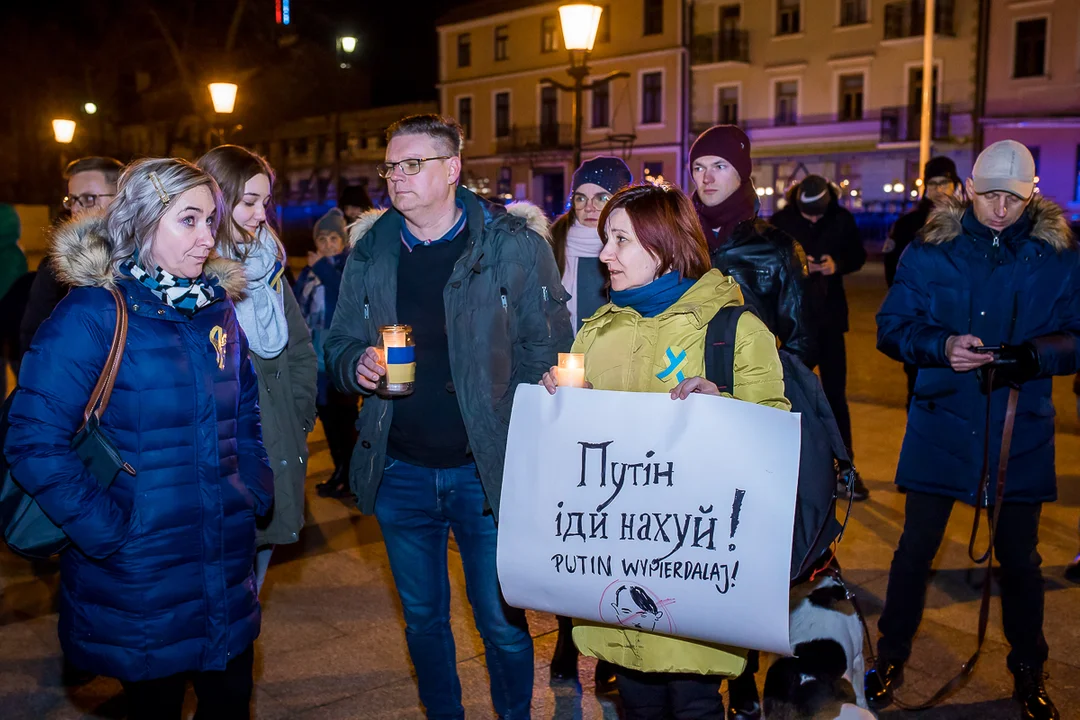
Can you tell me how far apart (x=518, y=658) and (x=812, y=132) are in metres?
40.6

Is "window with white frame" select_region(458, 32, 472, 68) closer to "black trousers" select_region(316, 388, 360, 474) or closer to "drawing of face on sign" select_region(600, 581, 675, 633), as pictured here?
"black trousers" select_region(316, 388, 360, 474)

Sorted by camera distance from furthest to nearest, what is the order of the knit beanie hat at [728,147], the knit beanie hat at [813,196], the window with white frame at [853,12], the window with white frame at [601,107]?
the window with white frame at [601,107]
the window with white frame at [853,12]
the knit beanie hat at [813,196]
the knit beanie hat at [728,147]

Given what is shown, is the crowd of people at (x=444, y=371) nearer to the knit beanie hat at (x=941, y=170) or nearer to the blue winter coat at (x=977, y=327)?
the blue winter coat at (x=977, y=327)

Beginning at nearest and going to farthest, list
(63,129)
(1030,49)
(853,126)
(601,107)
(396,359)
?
(396,359) < (63,129) < (1030,49) < (853,126) < (601,107)

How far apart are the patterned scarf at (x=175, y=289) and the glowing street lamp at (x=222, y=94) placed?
1180 cm

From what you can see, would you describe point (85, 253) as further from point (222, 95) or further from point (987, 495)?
point (222, 95)

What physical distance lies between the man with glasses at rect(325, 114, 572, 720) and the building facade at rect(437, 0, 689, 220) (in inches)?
1549

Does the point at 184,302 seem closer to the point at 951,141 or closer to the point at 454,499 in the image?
the point at 454,499

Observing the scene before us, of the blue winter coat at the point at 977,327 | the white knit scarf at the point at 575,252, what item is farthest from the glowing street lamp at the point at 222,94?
the blue winter coat at the point at 977,327

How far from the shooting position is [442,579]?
350cm

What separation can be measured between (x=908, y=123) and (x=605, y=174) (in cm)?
3726

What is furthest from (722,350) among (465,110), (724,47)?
(465,110)

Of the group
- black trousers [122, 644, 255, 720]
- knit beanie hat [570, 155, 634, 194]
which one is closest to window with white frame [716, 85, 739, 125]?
knit beanie hat [570, 155, 634, 194]

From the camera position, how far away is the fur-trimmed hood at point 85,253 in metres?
2.64
